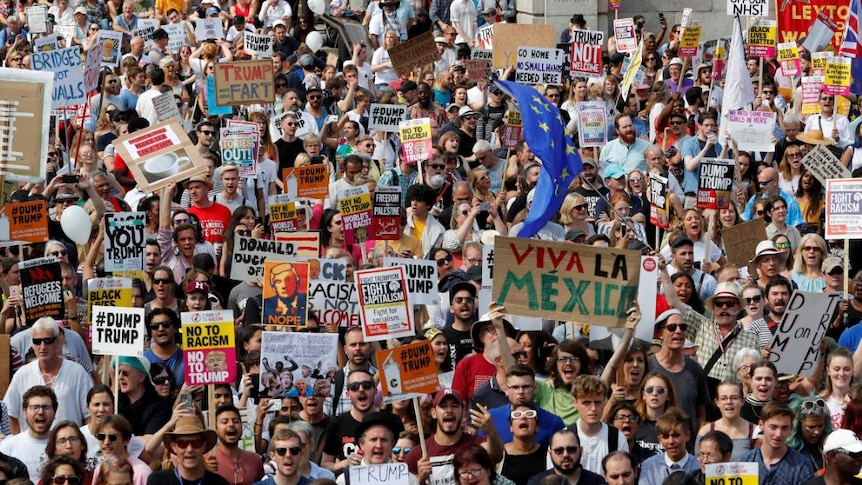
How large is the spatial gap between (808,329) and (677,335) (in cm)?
91

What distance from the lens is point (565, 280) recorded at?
11703 millimetres

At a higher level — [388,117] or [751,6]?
[751,6]

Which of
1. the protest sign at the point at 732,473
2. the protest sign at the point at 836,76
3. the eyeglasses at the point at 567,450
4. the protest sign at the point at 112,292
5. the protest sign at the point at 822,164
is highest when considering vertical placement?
the protest sign at the point at 836,76

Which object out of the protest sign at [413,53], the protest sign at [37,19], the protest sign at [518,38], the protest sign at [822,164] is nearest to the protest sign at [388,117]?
the protest sign at [413,53]

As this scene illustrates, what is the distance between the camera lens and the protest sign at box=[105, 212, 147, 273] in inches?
533

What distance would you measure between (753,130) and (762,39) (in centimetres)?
499

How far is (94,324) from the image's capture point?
11805 mm

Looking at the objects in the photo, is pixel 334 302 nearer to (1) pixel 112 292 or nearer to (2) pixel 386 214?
(1) pixel 112 292

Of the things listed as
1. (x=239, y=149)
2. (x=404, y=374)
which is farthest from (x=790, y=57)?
(x=404, y=374)

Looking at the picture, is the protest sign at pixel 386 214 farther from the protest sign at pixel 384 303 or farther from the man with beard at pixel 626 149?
the man with beard at pixel 626 149

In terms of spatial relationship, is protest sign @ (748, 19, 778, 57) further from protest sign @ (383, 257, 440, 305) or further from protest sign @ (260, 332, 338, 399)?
protest sign @ (260, 332, 338, 399)

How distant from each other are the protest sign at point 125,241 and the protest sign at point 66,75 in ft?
14.0

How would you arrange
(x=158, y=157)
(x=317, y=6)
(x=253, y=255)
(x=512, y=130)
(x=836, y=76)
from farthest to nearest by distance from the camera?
(x=317, y=6) → (x=836, y=76) → (x=512, y=130) → (x=158, y=157) → (x=253, y=255)

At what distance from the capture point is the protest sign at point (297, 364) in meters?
11.7
